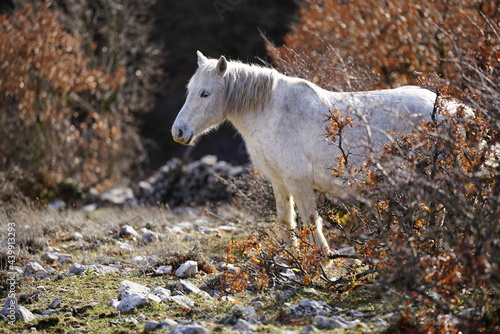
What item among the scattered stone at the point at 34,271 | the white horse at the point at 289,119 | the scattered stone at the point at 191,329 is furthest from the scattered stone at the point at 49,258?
the scattered stone at the point at 191,329

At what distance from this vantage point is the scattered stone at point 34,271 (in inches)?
209

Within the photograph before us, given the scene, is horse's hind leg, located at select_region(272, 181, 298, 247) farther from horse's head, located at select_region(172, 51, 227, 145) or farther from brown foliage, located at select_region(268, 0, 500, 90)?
brown foliage, located at select_region(268, 0, 500, 90)

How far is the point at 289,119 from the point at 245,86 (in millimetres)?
571

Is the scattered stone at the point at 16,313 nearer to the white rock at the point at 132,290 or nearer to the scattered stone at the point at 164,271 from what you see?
the white rock at the point at 132,290

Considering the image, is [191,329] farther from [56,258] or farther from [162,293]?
[56,258]

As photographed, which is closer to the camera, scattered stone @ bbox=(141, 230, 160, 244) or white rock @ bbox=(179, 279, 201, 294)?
white rock @ bbox=(179, 279, 201, 294)

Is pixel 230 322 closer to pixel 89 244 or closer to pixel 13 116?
pixel 89 244

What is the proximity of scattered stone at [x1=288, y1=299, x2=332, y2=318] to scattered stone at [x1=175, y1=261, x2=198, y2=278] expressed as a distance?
57.8 inches

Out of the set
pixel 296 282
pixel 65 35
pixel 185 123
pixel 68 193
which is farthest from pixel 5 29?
pixel 296 282

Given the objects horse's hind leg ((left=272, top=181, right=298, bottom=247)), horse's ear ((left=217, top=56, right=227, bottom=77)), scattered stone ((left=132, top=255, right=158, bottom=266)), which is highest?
horse's ear ((left=217, top=56, right=227, bottom=77))

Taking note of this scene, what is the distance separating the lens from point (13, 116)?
40.5ft

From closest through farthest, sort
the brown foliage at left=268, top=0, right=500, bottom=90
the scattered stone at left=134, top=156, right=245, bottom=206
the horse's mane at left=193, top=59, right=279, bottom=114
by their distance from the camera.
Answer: the horse's mane at left=193, top=59, right=279, bottom=114, the brown foliage at left=268, top=0, right=500, bottom=90, the scattered stone at left=134, top=156, right=245, bottom=206

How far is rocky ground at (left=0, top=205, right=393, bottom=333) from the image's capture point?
382cm

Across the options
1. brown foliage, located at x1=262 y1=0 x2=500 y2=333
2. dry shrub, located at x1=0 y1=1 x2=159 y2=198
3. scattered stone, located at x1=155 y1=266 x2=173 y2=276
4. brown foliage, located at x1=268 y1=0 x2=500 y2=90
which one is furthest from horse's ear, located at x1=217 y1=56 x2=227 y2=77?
dry shrub, located at x1=0 y1=1 x2=159 y2=198
